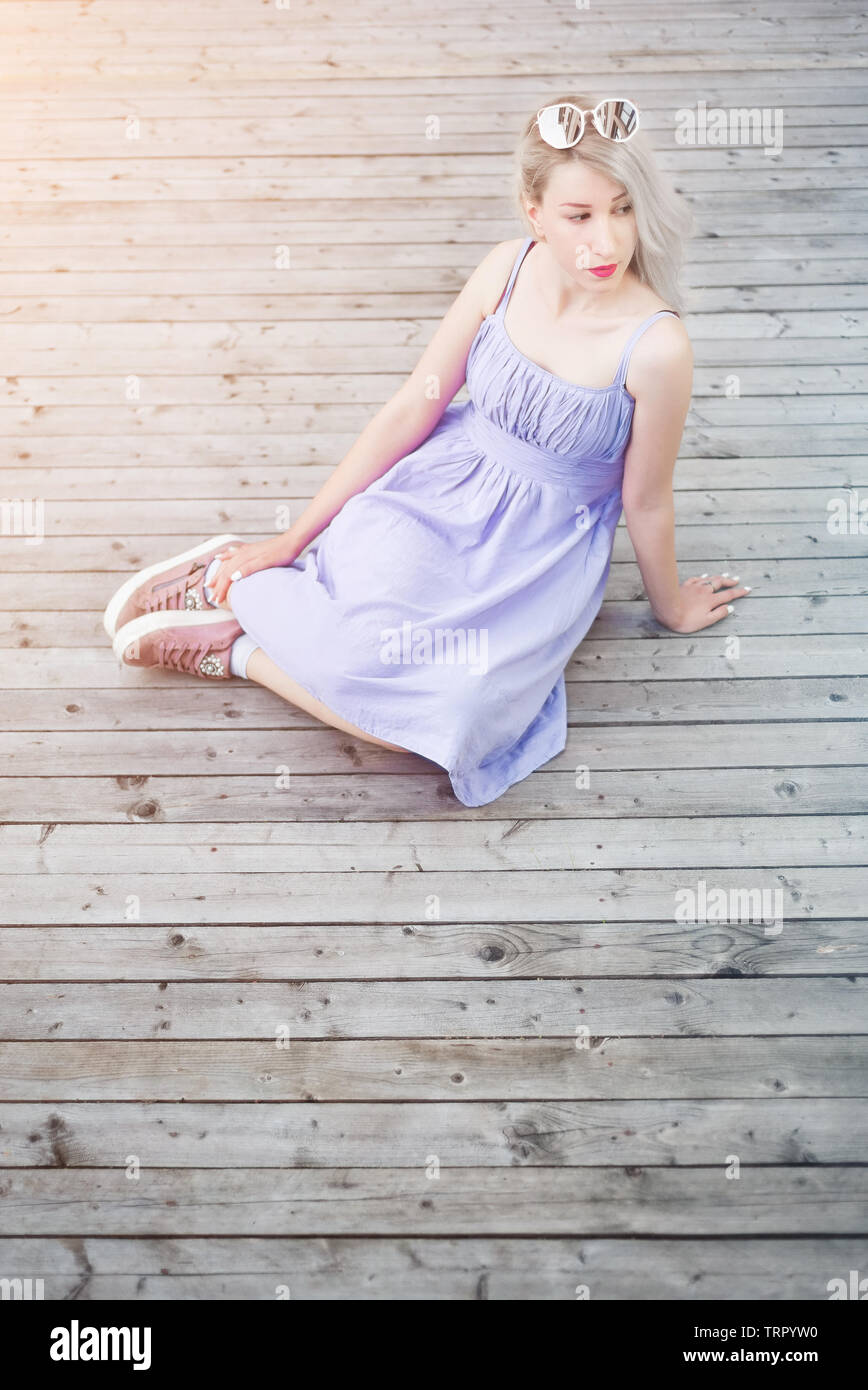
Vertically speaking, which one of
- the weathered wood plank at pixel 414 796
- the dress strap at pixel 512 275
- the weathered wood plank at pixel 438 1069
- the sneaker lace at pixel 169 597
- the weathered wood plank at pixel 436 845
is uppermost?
the dress strap at pixel 512 275

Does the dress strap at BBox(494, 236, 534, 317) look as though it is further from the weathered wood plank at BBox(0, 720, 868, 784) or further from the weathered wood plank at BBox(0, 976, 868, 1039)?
the weathered wood plank at BBox(0, 976, 868, 1039)

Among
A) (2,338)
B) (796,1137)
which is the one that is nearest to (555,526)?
(796,1137)

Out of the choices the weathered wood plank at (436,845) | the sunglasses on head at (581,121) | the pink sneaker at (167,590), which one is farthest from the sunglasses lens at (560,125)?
the weathered wood plank at (436,845)

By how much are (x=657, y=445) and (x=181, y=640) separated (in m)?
1.02

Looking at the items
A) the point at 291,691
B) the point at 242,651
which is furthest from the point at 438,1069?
the point at 242,651

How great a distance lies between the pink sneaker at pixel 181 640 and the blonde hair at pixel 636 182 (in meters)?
0.97

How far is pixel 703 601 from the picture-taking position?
7.80ft

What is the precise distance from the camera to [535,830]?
206cm

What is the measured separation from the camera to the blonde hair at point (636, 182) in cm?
160

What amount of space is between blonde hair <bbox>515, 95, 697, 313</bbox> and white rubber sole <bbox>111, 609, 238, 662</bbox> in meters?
0.96

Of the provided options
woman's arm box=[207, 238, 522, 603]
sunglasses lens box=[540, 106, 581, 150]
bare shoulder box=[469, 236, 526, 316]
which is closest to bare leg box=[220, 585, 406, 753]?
woman's arm box=[207, 238, 522, 603]

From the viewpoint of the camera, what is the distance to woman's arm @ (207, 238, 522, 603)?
1.96 metres

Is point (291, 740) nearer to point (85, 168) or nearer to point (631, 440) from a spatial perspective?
point (631, 440)

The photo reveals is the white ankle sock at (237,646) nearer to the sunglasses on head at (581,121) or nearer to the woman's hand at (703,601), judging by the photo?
the woman's hand at (703,601)
